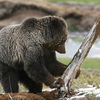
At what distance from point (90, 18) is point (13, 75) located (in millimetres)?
20882

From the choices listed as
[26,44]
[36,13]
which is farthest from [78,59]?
[36,13]

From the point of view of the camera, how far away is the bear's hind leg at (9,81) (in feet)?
16.1

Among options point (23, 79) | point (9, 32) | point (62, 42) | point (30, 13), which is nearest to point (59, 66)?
point (62, 42)

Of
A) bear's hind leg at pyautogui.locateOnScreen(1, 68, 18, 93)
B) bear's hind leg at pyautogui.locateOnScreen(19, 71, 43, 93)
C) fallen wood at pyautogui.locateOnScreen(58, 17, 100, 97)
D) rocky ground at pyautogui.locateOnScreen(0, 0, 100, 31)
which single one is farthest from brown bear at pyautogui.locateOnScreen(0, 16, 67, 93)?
rocky ground at pyautogui.locateOnScreen(0, 0, 100, 31)

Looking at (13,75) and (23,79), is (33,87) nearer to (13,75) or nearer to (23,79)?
(23,79)

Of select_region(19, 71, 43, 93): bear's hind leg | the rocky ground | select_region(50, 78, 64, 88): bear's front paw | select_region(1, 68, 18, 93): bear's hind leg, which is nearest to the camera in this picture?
select_region(50, 78, 64, 88): bear's front paw

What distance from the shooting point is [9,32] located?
504 cm

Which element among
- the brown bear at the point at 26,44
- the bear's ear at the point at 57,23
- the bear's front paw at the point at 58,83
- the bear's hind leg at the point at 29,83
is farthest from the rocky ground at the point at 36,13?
the bear's front paw at the point at 58,83

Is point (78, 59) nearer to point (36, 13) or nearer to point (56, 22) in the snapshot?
point (56, 22)

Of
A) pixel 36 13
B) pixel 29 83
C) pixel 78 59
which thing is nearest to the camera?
pixel 78 59

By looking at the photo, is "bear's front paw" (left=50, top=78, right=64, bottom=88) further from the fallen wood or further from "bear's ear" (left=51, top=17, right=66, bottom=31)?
"bear's ear" (left=51, top=17, right=66, bottom=31)

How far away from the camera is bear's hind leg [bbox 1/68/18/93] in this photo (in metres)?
4.92

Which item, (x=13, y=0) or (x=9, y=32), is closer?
(x=9, y=32)

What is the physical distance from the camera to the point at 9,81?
4.90 m
